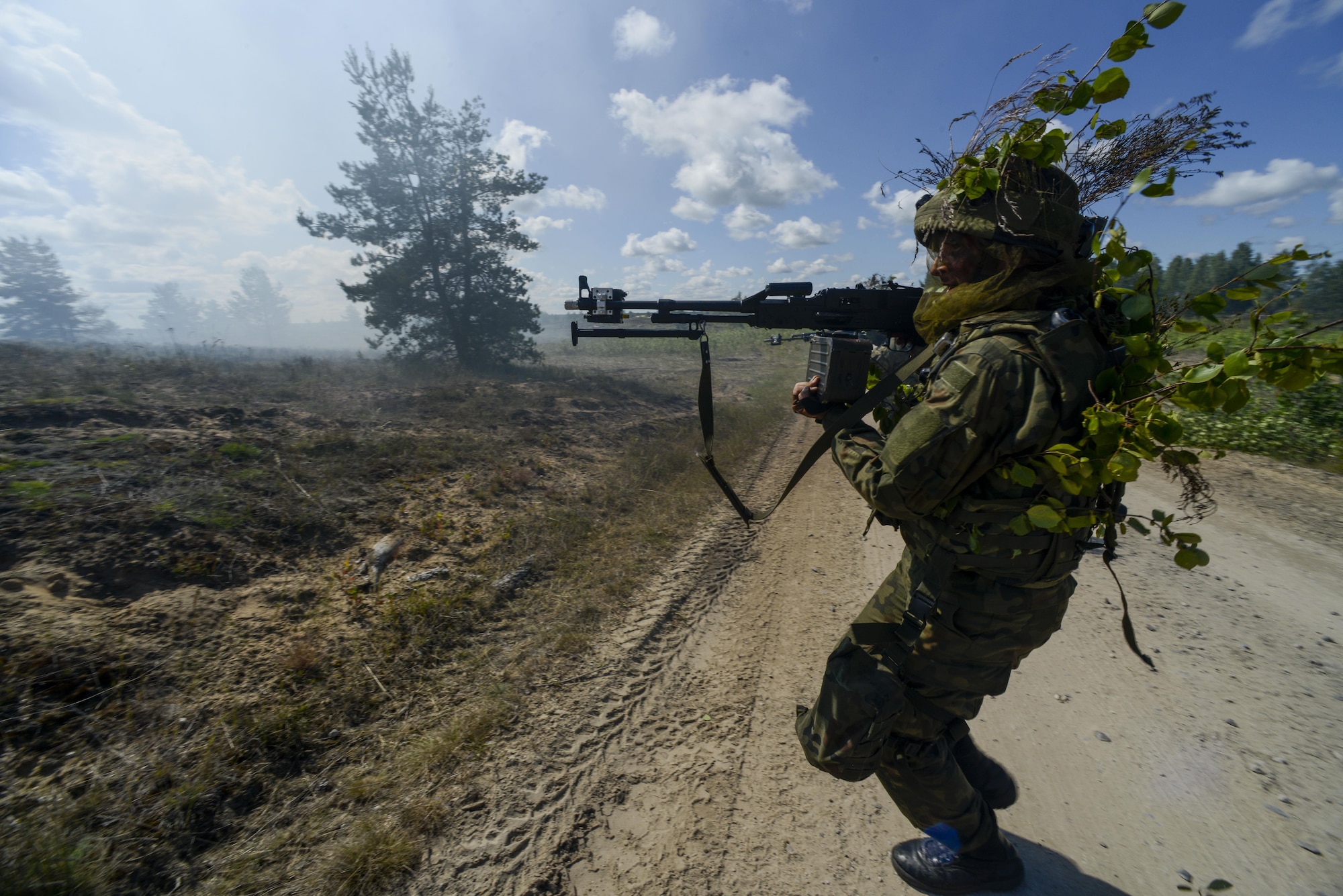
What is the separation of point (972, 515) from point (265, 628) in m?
4.79

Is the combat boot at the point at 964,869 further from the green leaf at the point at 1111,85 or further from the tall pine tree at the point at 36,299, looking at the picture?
the tall pine tree at the point at 36,299

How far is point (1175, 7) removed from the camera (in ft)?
4.96

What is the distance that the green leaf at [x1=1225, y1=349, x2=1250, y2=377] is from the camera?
138cm

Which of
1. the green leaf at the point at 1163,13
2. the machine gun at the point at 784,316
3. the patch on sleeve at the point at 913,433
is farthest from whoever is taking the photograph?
the machine gun at the point at 784,316

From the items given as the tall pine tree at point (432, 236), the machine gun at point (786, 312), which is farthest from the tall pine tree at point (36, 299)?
the machine gun at point (786, 312)

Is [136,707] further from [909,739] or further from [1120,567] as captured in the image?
[1120,567]

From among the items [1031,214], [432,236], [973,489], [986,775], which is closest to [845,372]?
[973,489]

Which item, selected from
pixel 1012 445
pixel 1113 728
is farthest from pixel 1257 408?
pixel 1012 445

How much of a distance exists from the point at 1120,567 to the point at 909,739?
4.88 m

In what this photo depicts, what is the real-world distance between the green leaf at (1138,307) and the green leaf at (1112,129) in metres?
0.58

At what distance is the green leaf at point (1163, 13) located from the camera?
1508 millimetres

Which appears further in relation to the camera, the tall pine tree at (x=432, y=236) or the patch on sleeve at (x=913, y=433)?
the tall pine tree at (x=432, y=236)

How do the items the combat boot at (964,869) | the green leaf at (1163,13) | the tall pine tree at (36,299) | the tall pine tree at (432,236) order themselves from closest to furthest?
the green leaf at (1163,13), the combat boot at (964,869), the tall pine tree at (432,236), the tall pine tree at (36,299)

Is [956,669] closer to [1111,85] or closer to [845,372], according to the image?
[845,372]
